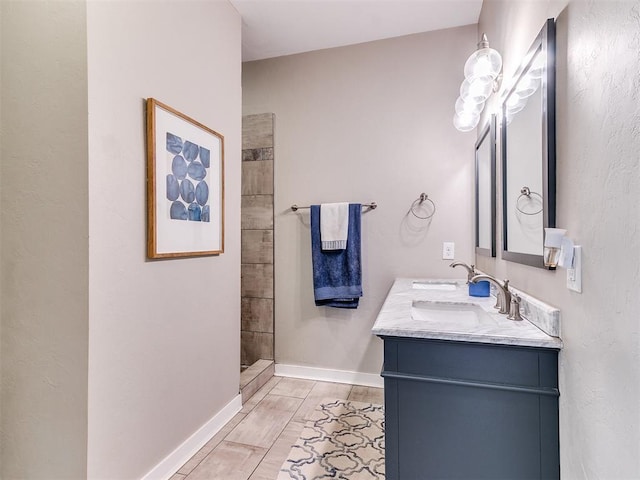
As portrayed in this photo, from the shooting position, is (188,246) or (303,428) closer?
(188,246)

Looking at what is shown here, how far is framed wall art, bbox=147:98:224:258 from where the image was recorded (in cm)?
147

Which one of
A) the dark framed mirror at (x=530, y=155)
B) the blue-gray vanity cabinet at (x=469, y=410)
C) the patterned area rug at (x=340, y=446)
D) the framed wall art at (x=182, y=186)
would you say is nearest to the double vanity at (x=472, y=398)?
the blue-gray vanity cabinet at (x=469, y=410)

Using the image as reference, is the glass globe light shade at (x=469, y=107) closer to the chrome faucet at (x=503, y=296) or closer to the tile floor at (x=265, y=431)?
the chrome faucet at (x=503, y=296)

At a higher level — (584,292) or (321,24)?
Result: (321,24)

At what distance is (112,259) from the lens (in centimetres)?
130

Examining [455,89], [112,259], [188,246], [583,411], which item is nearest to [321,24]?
[455,89]

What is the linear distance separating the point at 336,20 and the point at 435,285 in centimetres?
191

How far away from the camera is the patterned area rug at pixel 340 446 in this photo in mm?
1619

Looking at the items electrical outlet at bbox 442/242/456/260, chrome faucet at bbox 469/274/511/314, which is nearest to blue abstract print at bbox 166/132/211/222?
chrome faucet at bbox 469/274/511/314

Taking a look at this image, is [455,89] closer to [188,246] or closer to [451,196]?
[451,196]

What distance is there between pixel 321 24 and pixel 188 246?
1.80 m

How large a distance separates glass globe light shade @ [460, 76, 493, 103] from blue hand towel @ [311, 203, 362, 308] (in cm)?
103

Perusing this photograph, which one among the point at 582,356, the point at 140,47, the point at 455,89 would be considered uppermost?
the point at 455,89

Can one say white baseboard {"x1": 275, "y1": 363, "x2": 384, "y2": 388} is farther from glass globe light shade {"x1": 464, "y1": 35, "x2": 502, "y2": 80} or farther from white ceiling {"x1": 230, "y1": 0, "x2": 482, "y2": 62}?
white ceiling {"x1": 230, "y1": 0, "x2": 482, "y2": 62}
